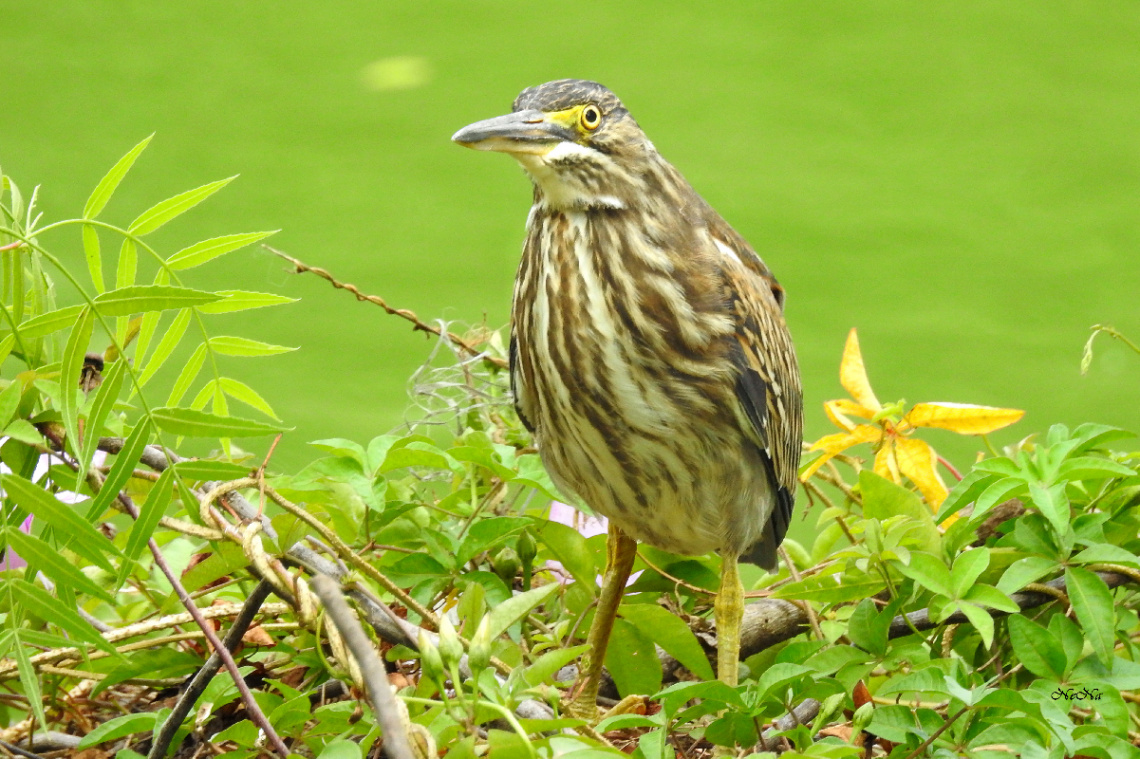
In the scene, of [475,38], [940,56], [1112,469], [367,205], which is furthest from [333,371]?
[1112,469]

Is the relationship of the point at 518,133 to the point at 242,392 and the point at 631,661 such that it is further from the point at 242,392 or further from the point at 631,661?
the point at 631,661

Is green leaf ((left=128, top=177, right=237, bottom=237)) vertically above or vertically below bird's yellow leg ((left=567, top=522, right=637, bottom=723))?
above

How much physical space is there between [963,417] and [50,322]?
3.10ft

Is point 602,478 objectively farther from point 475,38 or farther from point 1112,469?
point 475,38

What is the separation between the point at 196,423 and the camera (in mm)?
834

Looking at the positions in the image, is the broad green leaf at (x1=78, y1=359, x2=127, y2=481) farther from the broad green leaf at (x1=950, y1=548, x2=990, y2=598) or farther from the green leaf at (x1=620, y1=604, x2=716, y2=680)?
the broad green leaf at (x1=950, y1=548, x2=990, y2=598)

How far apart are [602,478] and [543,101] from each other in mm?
391

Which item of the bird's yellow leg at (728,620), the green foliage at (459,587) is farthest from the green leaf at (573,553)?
the bird's yellow leg at (728,620)

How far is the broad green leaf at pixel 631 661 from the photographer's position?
1178 mm

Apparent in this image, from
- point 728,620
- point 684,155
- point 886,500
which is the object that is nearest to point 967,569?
point 886,500

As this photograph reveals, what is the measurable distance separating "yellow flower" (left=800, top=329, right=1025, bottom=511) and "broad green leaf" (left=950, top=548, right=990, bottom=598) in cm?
35

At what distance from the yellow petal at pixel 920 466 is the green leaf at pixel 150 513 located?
820mm

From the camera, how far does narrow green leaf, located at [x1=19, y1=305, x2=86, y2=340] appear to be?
81cm

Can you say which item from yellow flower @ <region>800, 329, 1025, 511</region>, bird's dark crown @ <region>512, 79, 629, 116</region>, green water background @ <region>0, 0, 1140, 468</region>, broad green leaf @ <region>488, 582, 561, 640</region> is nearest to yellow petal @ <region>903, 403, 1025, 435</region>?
yellow flower @ <region>800, 329, 1025, 511</region>
